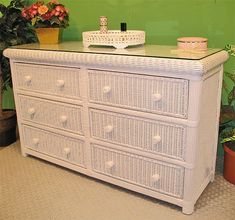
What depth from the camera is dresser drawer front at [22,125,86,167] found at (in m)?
1.86

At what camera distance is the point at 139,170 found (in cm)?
163

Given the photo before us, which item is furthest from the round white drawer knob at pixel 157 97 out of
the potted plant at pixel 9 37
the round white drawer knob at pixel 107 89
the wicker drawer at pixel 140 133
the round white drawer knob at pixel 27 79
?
the potted plant at pixel 9 37

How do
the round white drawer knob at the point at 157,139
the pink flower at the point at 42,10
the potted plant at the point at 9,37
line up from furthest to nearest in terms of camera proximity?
the potted plant at the point at 9,37, the pink flower at the point at 42,10, the round white drawer knob at the point at 157,139

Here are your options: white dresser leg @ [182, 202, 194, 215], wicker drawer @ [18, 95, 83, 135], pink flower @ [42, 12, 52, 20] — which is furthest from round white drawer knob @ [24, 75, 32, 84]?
white dresser leg @ [182, 202, 194, 215]

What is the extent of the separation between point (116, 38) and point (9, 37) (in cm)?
97

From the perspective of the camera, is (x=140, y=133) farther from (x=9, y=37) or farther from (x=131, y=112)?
(x=9, y=37)

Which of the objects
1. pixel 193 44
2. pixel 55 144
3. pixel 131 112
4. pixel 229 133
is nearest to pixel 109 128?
pixel 131 112

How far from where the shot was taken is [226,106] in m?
1.82

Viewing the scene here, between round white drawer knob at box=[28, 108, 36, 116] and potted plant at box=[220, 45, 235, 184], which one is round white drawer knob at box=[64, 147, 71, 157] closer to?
round white drawer knob at box=[28, 108, 36, 116]

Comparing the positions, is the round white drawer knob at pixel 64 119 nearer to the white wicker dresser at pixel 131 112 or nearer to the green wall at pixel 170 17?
the white wicker dresser at pixel 131 112

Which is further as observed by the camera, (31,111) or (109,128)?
(31,111)

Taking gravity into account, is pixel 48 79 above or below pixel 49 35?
below

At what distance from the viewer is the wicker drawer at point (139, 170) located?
1.53 metres

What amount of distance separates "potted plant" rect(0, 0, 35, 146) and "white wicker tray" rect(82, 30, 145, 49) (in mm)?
729
